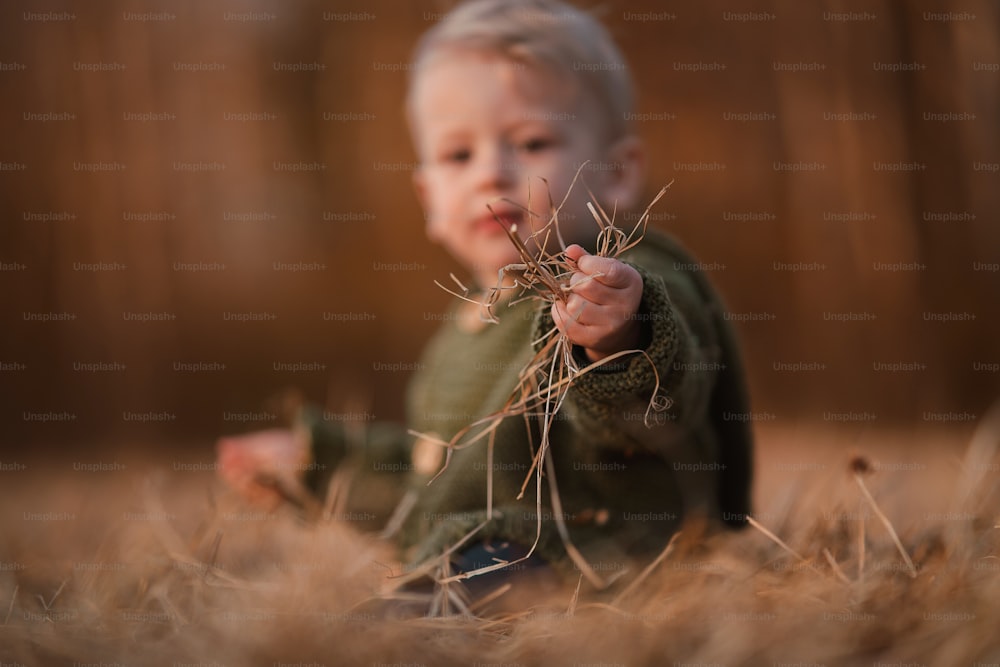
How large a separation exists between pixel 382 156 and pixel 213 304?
0.81 m

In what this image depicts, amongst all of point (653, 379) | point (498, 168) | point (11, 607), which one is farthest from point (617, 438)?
point (11, 607)

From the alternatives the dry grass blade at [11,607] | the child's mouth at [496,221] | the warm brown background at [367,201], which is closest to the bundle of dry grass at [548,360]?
the child's mouth at [496,221]

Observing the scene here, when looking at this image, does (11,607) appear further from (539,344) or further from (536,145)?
(536,145)

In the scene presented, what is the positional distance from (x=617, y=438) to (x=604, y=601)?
0.19 metres

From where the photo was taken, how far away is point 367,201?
9.77 feet

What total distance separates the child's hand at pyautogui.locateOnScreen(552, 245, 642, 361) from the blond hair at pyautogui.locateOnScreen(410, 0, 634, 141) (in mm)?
508

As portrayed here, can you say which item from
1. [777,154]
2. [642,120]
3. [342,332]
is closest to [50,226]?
[342,332]

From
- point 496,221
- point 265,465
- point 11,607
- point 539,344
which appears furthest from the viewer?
point 265,465

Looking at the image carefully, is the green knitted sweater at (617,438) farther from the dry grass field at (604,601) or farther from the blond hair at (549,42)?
the blond hair at (549,42)

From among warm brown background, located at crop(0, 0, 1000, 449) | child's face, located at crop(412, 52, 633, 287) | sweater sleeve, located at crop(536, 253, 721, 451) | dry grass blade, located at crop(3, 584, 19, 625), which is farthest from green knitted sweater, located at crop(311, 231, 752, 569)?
warm brown background, located at crop(0, 0, 1000, 449)

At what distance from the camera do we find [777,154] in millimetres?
2479

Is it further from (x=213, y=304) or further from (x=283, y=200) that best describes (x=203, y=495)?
(x=283, y=200)

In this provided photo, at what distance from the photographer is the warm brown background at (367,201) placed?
7.02ft

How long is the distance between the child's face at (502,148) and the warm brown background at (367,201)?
0.67 m
